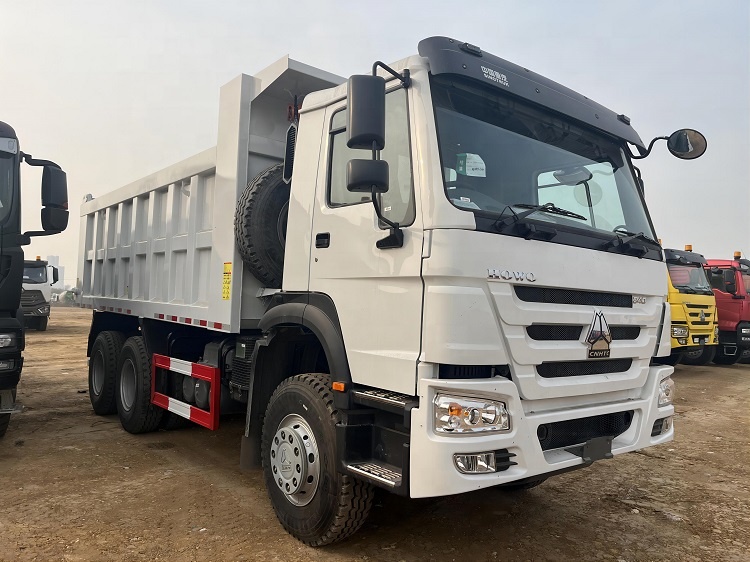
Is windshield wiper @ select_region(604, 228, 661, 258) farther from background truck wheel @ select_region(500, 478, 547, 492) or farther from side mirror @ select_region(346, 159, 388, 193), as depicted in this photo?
background truck wheel @ select_region(500, 478, 547, 492)

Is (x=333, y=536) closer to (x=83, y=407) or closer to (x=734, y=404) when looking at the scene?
(x=83, y=407)

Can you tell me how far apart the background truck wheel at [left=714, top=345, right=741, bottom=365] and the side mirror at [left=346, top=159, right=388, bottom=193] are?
14.3 meters

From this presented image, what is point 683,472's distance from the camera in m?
5.31

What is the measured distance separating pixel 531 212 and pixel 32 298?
20071mm

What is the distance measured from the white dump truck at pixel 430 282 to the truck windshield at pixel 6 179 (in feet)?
7.02

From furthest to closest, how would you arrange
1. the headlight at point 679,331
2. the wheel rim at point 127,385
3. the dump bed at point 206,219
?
1. the headlight at point 679,331
2. the wheel rim at point 127,385
3. the dump bed at point 206,219

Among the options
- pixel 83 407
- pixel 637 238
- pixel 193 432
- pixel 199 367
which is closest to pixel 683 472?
pixel 637 238

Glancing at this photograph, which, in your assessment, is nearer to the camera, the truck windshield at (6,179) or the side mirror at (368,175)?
the side mirror at (368,175)

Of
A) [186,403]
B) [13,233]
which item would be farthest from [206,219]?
[13,233]

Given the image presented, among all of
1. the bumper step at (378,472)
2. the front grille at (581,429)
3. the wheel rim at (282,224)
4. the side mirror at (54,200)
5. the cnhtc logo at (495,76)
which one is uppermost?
the cnhtc logo at (495,76)

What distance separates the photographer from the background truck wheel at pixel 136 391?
5871 mm

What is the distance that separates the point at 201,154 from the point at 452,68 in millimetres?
2859

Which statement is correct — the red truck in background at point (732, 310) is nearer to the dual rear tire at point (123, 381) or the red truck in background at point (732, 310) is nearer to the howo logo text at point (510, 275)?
the howo logo text at point (510, 275)

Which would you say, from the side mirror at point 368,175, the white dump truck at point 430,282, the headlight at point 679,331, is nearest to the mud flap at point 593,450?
the white dump truck at point 430,282
